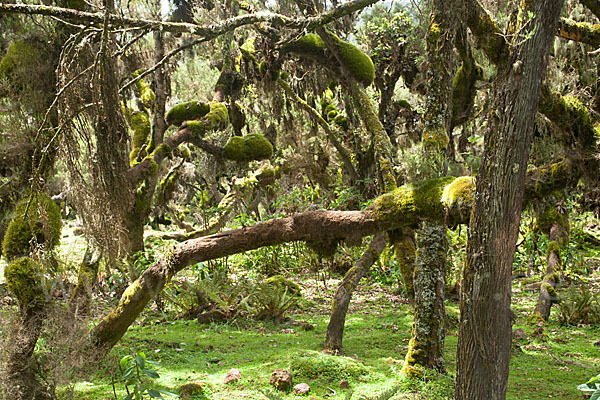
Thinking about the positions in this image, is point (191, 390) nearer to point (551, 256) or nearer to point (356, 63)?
point (356, 63)

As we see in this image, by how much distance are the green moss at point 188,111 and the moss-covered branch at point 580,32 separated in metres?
7.12

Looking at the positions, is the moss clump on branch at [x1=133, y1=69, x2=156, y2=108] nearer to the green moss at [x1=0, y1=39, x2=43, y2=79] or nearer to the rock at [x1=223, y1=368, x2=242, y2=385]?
the green moss at [x1=0, y1=39, x2=43, y2=79]

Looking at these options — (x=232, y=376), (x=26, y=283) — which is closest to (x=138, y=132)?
(x=26, y=283)

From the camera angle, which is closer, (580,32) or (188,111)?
(580,32)

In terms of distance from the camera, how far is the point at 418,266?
190 inches

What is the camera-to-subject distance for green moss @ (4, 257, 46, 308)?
465cm

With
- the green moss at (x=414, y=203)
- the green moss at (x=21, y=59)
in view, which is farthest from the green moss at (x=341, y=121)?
the green moss at (x=414, y=203)

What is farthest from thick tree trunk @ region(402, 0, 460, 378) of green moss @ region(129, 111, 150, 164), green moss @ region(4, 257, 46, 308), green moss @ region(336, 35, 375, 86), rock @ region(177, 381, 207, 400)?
green moss @ region(129, 111, 150, 164)

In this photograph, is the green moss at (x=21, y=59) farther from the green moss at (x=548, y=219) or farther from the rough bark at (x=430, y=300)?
the green moss at (x=548, y=219)

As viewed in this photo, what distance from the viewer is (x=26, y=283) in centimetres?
466

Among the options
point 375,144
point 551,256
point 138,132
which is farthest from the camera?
point 138,132

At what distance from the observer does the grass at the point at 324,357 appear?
15.6ft

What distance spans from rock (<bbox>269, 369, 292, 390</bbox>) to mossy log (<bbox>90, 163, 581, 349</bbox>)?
1.46m

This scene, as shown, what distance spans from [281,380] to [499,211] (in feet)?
9.96
